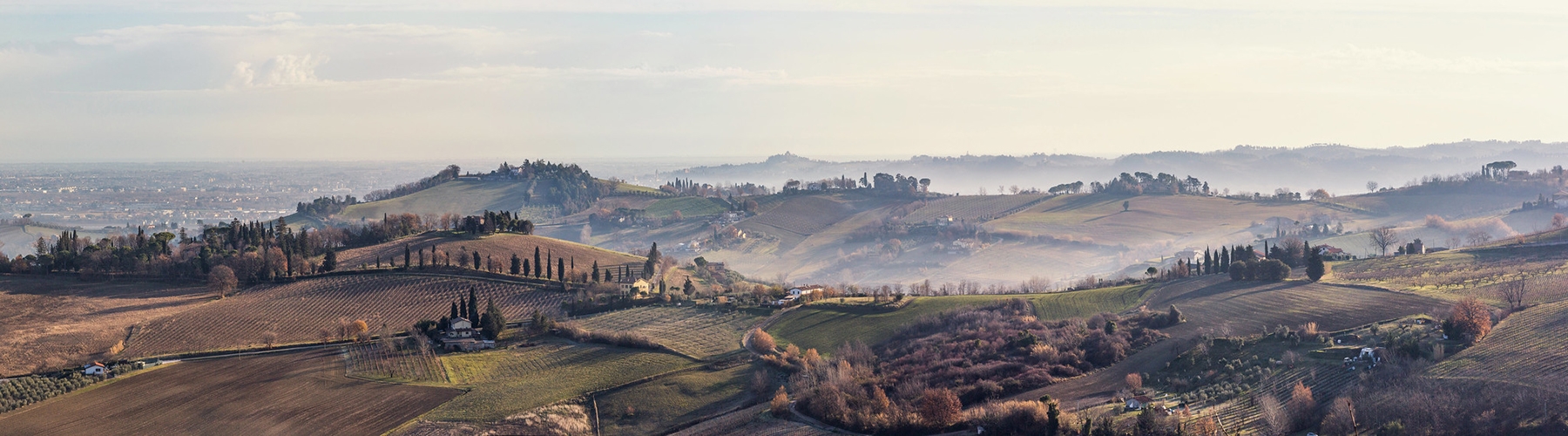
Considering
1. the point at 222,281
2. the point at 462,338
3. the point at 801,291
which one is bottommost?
the point at 462,338

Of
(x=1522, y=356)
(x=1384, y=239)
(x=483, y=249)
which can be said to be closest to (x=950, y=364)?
(x=1522, y=356)

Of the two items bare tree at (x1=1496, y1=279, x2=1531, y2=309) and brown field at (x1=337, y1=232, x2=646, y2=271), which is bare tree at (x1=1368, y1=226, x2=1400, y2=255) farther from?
brown field at (x1=337, y1=232, x2=646, y2=271)

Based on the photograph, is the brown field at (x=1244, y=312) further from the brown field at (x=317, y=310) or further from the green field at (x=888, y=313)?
the brown field at (x=317, y=310)

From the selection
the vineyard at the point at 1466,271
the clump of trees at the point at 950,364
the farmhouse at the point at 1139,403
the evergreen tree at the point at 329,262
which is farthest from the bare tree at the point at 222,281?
the vineyard at the point at 1466,271

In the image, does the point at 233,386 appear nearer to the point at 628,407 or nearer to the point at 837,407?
the point at 628,407

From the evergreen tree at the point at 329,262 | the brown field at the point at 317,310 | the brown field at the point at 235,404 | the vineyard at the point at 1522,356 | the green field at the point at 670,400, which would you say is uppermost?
the evergreen tree at the point at 329,262

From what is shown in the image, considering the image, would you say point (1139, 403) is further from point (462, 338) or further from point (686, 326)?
point (462, 338)
